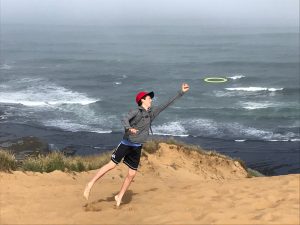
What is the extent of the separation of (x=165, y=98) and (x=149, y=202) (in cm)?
4322

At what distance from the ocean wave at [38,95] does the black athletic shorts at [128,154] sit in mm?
39760

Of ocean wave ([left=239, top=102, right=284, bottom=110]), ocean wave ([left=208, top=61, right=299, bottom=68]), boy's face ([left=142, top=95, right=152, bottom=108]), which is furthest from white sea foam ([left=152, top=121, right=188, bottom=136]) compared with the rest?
ocean wave ([left=208, top=61, right=299, bottom=68])

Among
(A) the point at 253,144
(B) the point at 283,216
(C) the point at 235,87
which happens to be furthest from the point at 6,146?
(C) the point at 235,87

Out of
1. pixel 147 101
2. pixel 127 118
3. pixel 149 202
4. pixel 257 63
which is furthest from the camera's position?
pixel 257 63

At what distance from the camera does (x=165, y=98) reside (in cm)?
5147

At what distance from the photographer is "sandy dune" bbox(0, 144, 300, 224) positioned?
7039 mm

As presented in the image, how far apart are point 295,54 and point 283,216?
9254 cm

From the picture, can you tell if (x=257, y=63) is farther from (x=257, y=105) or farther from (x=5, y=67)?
(x=5, y=67)

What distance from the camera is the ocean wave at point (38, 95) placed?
157ft

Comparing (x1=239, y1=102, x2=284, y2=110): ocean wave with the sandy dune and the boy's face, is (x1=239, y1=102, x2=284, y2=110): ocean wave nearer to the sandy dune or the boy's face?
the sandy dune

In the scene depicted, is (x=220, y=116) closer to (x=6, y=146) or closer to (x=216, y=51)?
(x=6, y=146)

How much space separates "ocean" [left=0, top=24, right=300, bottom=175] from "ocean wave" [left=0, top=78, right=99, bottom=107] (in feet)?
0.35

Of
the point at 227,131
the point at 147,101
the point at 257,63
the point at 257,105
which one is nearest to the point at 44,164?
the point at 147,101

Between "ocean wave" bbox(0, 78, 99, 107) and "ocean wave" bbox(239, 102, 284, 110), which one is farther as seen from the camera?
"ocean wave" bbox(239, 102, 284, 110)
